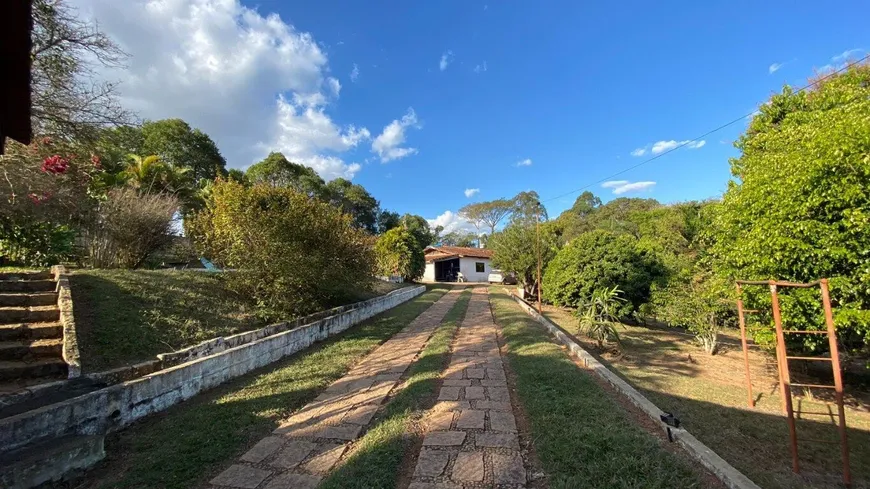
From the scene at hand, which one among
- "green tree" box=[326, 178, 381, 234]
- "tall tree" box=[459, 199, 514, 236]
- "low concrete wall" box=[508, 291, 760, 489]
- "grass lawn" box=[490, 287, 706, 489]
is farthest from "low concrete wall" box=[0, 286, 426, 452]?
"tall tree" box=[459, 199, 514, 236]

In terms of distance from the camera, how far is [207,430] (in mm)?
3348

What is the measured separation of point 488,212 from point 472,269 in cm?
1893

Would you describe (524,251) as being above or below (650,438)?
above

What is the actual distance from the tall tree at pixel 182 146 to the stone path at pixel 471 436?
82.2ft

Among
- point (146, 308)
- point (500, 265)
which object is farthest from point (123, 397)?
point (500, 265)

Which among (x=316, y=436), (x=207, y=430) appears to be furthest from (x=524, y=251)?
(x=207, y=430)

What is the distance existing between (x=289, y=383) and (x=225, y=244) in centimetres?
420

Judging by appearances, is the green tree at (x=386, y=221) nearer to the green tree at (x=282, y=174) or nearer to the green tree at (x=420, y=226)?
the green tree at (x=420, y=226)


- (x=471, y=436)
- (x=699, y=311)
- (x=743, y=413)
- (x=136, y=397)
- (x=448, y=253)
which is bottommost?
(x=743, y=413)

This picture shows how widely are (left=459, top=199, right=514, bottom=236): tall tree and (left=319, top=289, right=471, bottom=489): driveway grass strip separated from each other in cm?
4654

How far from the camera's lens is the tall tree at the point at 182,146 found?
76.1 ft

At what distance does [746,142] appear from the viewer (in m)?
7.05

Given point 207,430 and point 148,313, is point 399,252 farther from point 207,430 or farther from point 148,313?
point 207,430

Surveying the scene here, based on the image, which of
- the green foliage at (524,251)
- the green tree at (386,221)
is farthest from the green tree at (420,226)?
the green foliage at (524,251)
